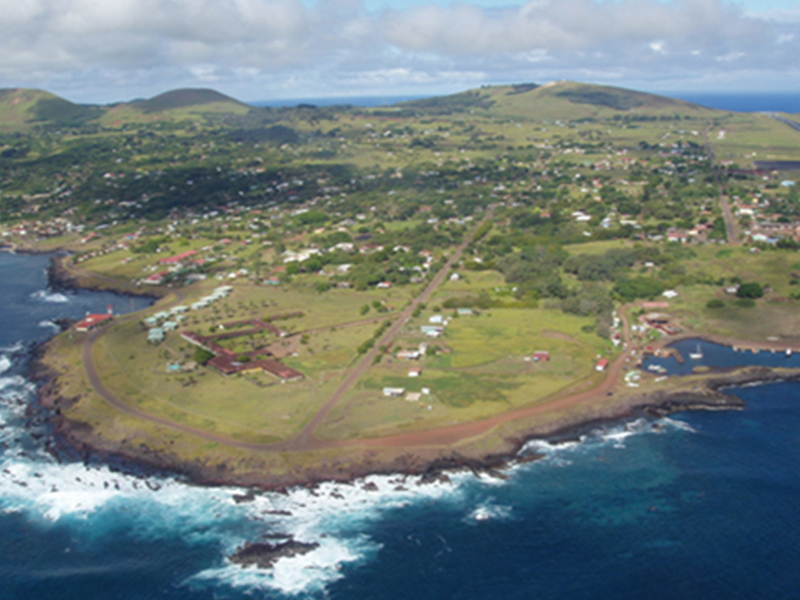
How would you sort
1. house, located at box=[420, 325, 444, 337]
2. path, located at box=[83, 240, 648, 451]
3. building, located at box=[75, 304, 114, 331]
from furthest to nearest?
building, located at box=[75, 304, 114, 331], house, located at box=[420, 325, 444, 337], path, located at box=[83, 240, 648, 451]

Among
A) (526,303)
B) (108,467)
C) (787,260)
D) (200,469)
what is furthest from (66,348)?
(787,260)

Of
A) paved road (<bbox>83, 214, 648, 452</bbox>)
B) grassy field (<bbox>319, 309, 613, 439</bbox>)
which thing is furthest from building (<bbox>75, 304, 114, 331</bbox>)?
grassy field (<bbox>319, 309, 613, 439</bbox>)

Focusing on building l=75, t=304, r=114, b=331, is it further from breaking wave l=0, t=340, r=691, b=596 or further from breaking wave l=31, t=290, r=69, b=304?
breaking wave l=0, t=340, r=691, b=596

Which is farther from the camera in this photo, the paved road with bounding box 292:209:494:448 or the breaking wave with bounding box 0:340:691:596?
the paved road with bounding box 292:209:494:448

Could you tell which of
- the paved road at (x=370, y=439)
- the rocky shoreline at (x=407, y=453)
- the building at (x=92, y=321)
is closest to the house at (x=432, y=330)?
the paved road at (x=370, y=439)

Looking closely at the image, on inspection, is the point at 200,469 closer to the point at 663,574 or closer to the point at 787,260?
the point at 663,574

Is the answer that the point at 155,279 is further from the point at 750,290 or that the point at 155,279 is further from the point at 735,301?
the point at 750,290
